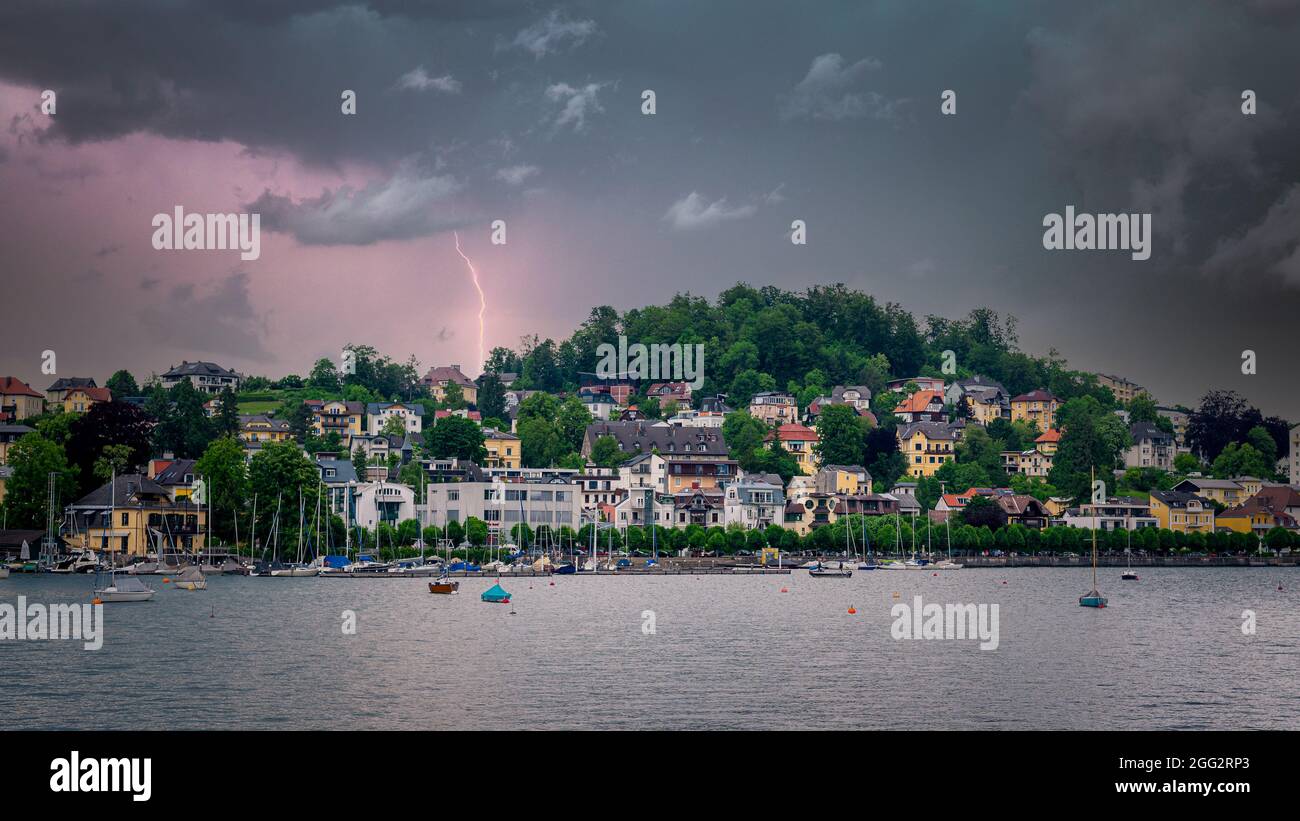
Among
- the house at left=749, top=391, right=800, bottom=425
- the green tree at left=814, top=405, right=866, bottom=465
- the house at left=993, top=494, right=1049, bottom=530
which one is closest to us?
the house at left=993, top=494, right=1049, bottom=530

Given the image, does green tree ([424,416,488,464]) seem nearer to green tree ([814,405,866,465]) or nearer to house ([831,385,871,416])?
green tree ([814,405,866,465])

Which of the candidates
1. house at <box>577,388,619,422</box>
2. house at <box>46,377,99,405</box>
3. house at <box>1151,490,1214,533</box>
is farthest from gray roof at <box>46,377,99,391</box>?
house at <box>1151,490,1214,533</box>

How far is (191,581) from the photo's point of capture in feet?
255

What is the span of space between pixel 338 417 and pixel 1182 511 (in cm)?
8539

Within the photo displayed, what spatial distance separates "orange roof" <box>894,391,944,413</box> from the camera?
544 feet

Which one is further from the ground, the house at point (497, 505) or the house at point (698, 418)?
the house at point (698, 418)

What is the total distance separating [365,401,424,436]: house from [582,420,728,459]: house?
25925mm

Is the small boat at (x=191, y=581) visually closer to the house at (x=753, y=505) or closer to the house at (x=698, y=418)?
the house at (x=753, y=505)

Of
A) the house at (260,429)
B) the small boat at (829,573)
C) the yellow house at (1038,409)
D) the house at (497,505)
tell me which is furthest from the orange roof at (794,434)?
the house at (260,429)

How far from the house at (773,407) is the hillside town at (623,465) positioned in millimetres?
250
